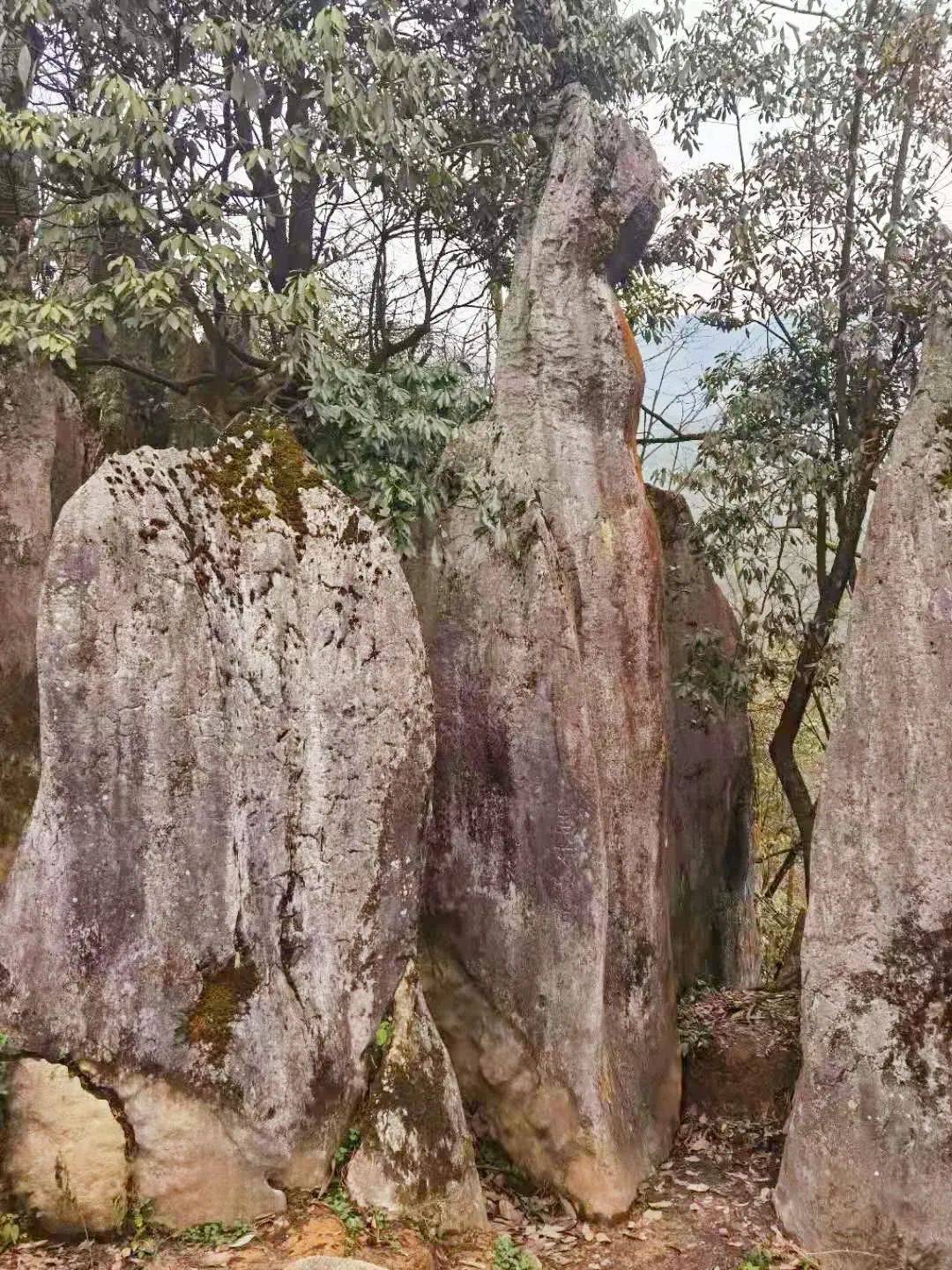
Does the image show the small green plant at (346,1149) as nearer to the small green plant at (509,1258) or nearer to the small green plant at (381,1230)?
→ the small green plant at (381,1230)

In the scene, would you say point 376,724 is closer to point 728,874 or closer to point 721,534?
point 721,534

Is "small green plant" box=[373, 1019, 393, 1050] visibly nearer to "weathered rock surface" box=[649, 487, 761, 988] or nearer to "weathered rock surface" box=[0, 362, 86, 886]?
"weathered rock surface" box=[0, 362, 86, 886]

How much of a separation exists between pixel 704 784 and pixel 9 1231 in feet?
22.7

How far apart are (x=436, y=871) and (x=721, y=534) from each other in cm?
406

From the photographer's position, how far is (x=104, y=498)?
6242mm

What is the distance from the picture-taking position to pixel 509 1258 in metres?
6.18

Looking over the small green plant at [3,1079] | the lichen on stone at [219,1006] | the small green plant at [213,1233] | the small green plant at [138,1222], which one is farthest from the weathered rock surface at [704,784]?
the small green plant at [3,1079]

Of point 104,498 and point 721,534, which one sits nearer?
point 104,498

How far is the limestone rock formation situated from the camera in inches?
290

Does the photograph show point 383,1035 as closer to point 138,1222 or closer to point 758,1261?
point 138,1222

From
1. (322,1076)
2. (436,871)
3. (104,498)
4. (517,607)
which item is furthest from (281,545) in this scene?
(322,1076)

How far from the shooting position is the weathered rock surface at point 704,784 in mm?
10078

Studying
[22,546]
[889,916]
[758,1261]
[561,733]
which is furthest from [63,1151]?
[889,916]

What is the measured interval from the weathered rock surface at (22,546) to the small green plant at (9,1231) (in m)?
2.57
